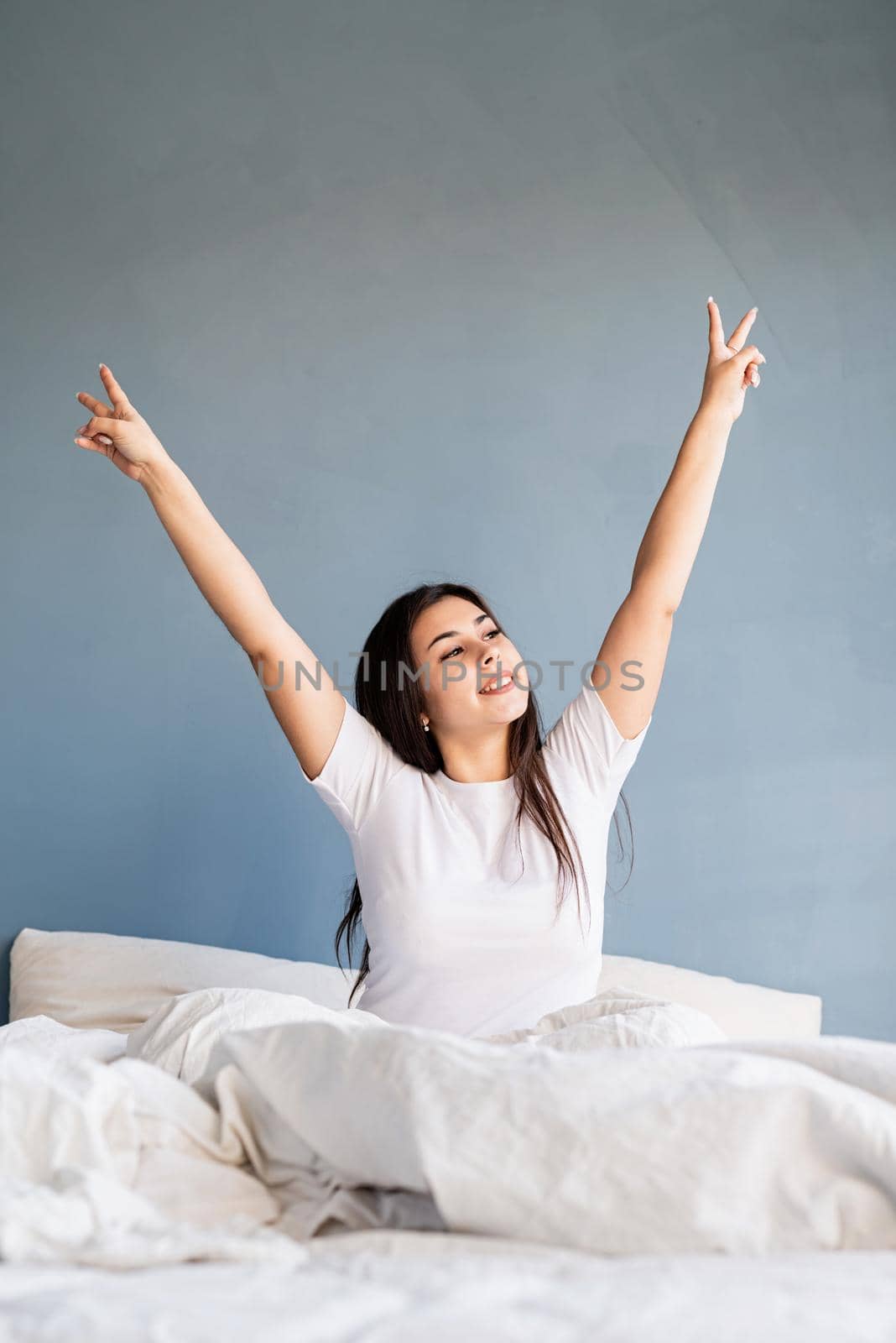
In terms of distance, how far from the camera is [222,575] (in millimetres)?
1584

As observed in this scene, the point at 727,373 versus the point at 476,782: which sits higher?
the point at 727,373

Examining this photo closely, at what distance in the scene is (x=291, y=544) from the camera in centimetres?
225

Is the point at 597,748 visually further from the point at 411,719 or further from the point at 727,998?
the point at 727,998

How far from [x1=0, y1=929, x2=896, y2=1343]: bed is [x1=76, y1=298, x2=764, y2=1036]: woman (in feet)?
2.51

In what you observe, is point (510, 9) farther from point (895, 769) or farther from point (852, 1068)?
point (852, 1068)

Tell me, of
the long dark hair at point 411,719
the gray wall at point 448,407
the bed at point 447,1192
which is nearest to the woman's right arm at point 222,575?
the long dark hair at point 411,719

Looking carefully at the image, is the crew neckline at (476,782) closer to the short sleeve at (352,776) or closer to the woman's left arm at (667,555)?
the short sleeve at (352,776)

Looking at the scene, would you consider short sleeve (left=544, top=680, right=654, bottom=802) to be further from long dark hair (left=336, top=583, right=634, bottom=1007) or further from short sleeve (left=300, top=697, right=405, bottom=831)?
short sleeve (left=300, top=697, right=405, bottom=831)

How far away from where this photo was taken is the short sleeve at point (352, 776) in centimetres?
169

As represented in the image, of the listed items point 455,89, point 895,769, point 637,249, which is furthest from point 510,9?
point 895,769

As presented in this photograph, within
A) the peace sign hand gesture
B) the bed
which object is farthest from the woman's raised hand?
the bed

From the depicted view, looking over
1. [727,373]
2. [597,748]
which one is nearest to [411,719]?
[597,748]

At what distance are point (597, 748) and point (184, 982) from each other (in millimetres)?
762

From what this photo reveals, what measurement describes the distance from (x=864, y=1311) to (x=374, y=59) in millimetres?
2382
